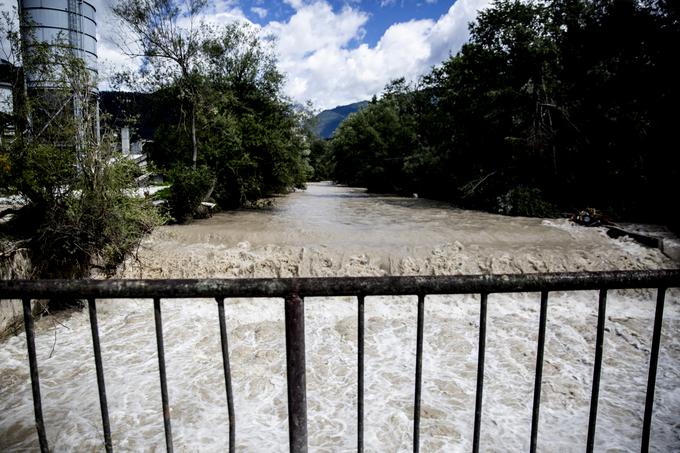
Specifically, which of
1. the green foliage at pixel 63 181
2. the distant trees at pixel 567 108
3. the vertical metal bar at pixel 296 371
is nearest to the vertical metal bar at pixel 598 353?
the vertical metal bar at pixel 296 371

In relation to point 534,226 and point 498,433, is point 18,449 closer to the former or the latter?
point 498,433

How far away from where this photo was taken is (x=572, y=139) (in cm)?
1744

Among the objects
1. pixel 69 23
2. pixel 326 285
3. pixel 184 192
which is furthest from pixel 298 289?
pixel 69 23

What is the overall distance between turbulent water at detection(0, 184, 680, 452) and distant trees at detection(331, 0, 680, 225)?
535 cm

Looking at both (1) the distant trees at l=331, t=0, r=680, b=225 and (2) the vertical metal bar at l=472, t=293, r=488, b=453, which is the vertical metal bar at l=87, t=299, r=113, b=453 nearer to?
(2) the vertical metal bar at l=472, t=293, r=488, b=453

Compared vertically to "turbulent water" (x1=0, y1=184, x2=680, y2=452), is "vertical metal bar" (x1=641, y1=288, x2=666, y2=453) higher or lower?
higher

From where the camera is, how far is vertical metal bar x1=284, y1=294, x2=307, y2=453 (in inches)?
61.6

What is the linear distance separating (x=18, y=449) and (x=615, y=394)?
25.7 ft

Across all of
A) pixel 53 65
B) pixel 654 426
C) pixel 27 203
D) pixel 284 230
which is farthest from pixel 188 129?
pixel 654 426

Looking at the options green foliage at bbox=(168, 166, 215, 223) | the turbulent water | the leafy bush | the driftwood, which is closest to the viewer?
the turbulent water

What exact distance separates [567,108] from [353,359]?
15.3m

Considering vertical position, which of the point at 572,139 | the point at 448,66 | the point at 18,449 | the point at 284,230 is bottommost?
the point at 18,449

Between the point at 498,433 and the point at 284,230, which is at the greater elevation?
the point at 284,230

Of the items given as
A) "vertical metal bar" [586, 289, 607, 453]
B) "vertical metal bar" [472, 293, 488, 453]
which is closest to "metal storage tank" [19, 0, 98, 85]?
"vertical metal bar" [472, 293, 488, 453]
